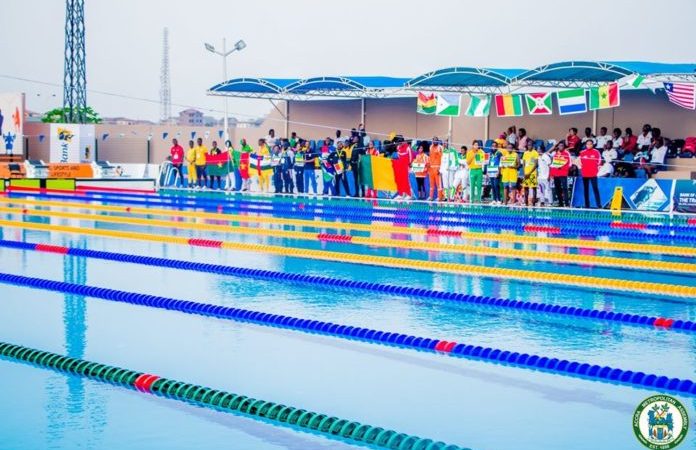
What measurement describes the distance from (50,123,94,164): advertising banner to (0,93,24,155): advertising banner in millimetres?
2144

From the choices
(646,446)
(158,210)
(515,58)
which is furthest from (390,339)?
(515,58)

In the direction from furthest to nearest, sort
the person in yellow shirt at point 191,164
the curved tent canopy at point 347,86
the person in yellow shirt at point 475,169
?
the person in yellow shirt at point 191,164
the curved tent canopy at point 347,86
the person in yellow shirt at point 475,169

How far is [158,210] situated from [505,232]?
6968 millimetres

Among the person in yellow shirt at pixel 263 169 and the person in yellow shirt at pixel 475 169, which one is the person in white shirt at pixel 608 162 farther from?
the person in yellow shirt at pixel 263 169

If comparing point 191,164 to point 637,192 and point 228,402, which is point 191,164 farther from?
point 228,402

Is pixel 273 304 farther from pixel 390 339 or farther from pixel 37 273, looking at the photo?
pixel 37 273

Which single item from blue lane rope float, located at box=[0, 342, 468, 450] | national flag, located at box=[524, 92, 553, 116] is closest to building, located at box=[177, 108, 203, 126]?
national flag, located at box=[524, 92, 553, 116]

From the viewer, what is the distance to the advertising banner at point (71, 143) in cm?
3216

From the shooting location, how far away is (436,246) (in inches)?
480

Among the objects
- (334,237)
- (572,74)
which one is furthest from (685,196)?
(334,237)

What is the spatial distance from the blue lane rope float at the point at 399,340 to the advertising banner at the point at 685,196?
11506 mm

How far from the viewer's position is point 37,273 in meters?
9.77

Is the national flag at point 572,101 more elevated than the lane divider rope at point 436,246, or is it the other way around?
the national flag at point 572,101

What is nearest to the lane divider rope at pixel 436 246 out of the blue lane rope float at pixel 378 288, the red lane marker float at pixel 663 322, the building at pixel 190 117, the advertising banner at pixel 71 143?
the blue lane rope float at pixel 378 288
